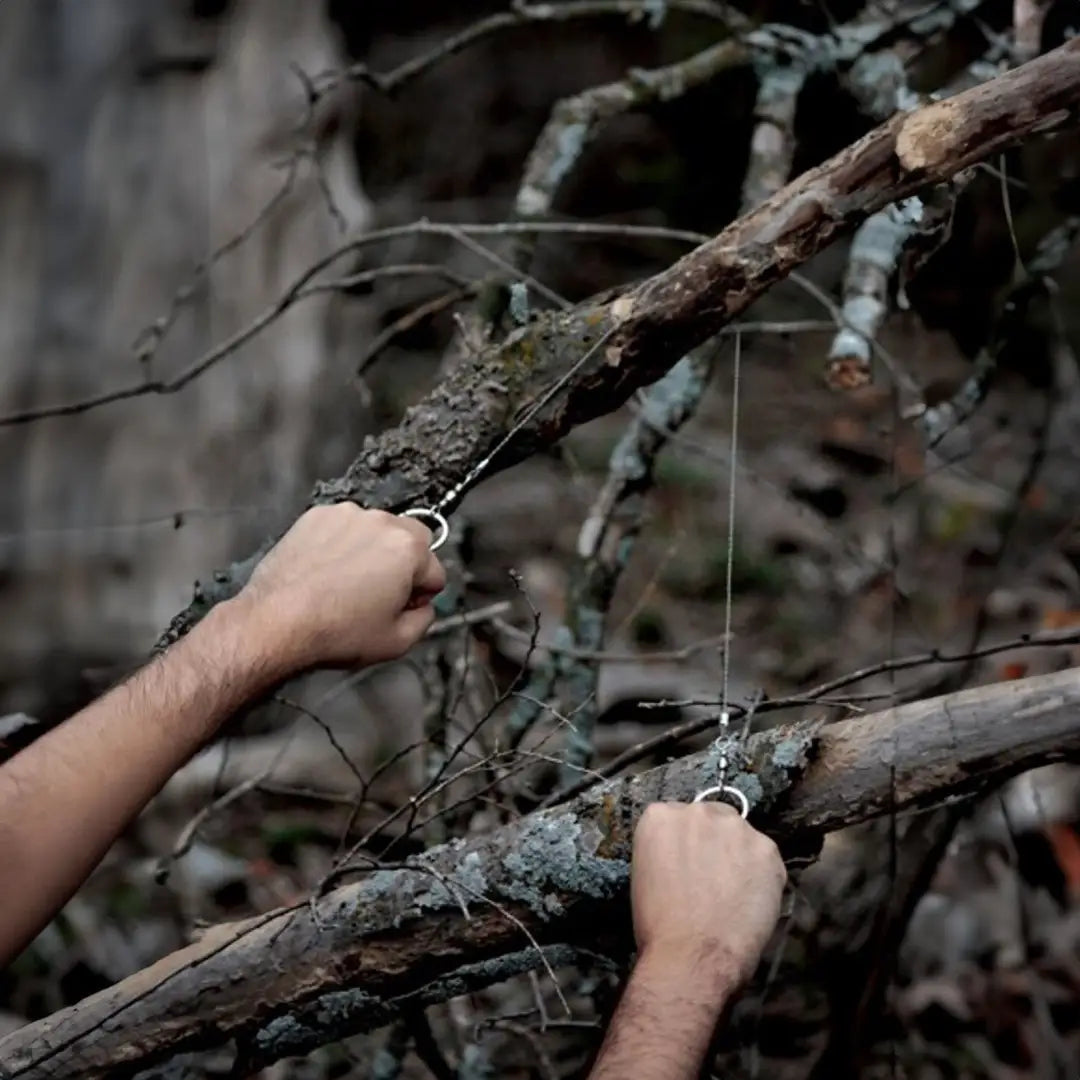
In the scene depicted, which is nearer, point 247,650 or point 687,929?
point 687,929

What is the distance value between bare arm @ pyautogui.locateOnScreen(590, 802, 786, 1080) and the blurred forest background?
0.78 ft

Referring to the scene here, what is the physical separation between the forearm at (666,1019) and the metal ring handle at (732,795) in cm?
14

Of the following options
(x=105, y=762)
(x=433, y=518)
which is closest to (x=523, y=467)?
(x=433, y=518)

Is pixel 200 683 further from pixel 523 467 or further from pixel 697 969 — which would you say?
pixel 523 467

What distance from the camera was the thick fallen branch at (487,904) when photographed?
129 cm

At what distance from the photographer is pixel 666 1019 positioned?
1239 millimetres

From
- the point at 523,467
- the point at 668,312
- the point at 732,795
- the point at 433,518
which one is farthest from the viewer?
the point at 523,467

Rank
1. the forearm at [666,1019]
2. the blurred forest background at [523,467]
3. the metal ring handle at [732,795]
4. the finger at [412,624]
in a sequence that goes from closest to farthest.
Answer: the forearm at [666,1019] < the metal ring handle at [732,795] < the finger at [412,624] < the blurred forest background at [523,467]

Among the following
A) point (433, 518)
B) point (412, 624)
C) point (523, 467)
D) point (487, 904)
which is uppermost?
point (523, 467)

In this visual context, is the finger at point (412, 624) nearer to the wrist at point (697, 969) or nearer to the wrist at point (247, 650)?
the wrist at point (247, 650)

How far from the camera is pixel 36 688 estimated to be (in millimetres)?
3883

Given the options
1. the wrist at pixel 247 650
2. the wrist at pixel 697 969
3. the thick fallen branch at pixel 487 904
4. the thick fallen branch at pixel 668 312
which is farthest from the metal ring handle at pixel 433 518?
the wrist at pixel 697 969

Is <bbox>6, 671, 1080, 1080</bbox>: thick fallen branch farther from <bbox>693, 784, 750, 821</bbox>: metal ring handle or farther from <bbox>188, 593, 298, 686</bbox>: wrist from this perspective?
<bbox>188, 593, 298, 686</bbox>: wrist

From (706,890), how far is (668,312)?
1.95ft
